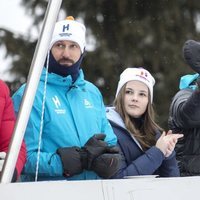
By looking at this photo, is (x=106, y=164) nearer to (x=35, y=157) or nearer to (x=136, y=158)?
A: (x=35, y=157)

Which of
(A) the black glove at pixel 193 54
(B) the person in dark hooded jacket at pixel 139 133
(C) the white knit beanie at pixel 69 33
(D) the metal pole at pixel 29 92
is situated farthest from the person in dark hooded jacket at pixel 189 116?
(D) the metal pole at pixel 29 92

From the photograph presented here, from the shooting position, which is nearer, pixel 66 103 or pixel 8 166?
pixel 8 166

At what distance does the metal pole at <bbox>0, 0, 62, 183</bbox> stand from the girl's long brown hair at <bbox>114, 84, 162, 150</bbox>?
4.56 feet

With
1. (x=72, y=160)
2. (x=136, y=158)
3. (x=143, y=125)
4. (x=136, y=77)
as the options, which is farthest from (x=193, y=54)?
(x=72, y=160)

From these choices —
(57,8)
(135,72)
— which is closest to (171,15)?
(135,72)

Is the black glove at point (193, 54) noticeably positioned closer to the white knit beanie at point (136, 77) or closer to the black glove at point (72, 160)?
the white knit beanie at point (136, 77)

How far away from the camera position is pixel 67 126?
3000 millimetres

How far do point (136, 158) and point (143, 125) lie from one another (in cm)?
28

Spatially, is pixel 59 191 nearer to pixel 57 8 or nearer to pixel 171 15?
pixel 57 8

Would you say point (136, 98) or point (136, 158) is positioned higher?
point (136, 98)

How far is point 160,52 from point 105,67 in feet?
3.32

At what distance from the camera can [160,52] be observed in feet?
31.5

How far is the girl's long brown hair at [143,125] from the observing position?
3.59 meters

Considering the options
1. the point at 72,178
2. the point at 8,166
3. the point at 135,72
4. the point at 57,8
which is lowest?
the point at 72,178
